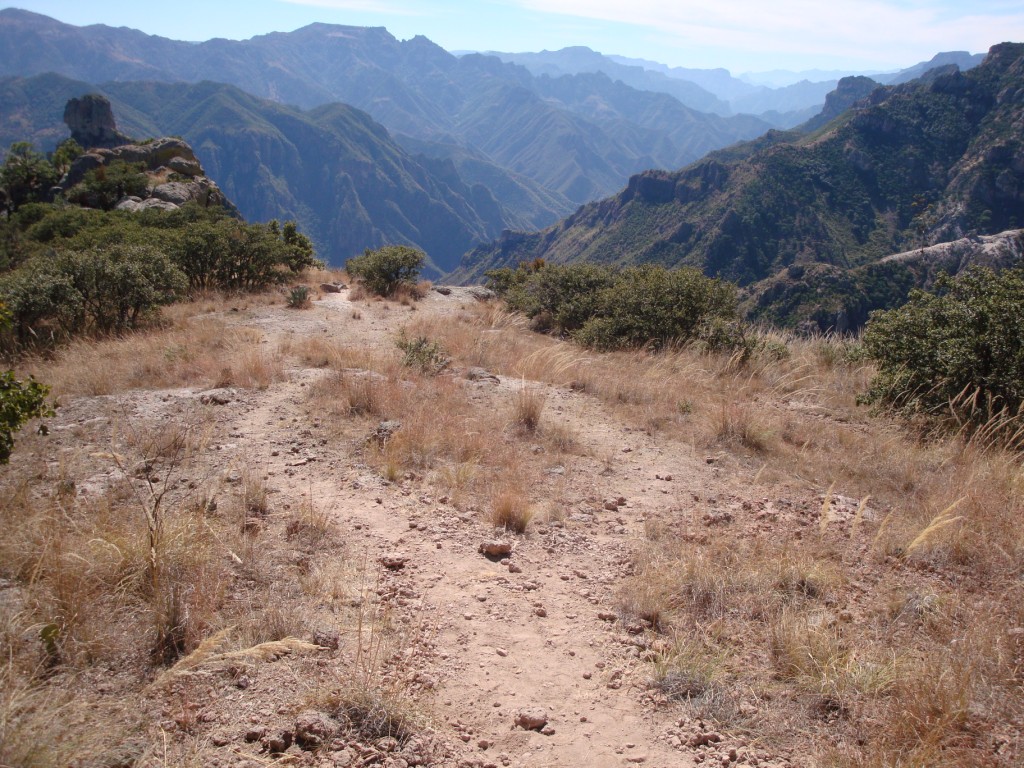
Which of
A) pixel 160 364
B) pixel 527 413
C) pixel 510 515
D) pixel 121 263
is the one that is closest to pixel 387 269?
pixel 121 263

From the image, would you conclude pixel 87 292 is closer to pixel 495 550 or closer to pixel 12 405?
pixel 12 405

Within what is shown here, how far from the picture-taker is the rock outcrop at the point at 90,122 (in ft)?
176

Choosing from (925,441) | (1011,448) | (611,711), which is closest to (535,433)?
(611,711)

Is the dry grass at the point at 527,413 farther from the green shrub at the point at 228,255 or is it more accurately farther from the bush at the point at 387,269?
the bush at the point at 387,269

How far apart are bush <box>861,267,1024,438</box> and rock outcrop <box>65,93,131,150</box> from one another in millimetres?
64679

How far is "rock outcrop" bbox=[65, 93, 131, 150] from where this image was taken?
176 ft

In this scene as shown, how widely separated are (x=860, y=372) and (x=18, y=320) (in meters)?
13.5

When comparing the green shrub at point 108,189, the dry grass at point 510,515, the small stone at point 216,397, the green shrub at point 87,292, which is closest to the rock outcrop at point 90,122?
the green shrub at point 108,189

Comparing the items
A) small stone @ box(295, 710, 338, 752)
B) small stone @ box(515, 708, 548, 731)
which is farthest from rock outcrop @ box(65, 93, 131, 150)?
small stone @ box(515, 708, 548, 731)

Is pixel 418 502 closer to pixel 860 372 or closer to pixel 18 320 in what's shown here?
pixel 860 372

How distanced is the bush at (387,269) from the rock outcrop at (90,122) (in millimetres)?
50084

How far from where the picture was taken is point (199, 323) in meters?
11.1

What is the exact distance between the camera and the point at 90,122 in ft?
178

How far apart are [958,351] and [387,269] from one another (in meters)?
14.7
